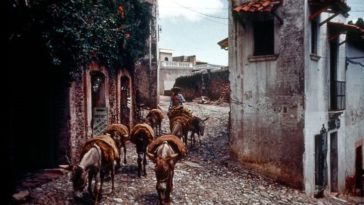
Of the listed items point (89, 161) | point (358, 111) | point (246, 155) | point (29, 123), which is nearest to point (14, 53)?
point (29, 123)

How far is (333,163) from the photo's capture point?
584 inches

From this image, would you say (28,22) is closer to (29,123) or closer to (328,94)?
(29,123)

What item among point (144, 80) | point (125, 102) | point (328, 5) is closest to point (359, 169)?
point (328, 5)

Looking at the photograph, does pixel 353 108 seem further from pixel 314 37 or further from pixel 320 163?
pixel 314 37

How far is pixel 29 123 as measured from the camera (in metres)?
11.2

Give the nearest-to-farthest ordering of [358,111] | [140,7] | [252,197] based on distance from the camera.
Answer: [252,197] < [140,7] < [358,111]

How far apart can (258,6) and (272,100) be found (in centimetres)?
333

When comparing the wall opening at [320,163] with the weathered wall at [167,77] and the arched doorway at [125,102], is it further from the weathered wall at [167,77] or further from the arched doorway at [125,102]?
the weathered wall at [167,77]

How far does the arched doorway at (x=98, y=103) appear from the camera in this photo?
13.1 metres

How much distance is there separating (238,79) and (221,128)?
6.93 m

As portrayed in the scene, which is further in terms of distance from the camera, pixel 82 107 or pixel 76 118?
pixel 82 107

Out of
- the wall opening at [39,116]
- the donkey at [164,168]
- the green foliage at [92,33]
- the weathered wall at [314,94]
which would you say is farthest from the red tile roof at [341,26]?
the wall opening at [39,116]

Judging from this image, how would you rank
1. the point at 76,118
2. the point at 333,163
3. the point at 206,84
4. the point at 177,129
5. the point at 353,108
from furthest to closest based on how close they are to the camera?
the point at 206,84
the point at 353,108
the point at 333,163
the point at 177,129
the point at 76,118

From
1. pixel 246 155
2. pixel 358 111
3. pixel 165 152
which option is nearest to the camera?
pixel 165 152
